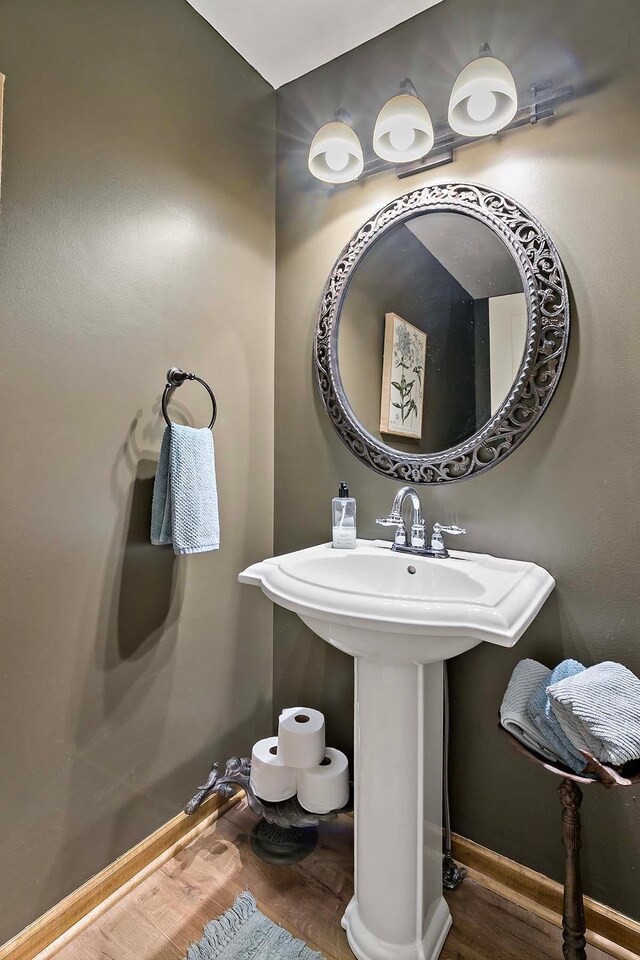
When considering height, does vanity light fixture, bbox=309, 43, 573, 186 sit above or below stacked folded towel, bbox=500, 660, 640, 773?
above

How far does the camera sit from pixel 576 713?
2.87 ft

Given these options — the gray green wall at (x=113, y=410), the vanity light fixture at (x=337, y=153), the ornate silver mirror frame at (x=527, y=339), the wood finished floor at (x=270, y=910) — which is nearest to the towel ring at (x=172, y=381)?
the gray green wall at (x=113, y=410)

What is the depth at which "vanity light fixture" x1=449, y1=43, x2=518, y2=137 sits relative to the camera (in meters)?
1.18

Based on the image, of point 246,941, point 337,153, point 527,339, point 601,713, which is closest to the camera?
point 601,713

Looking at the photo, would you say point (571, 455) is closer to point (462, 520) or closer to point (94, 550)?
point (462, 520)

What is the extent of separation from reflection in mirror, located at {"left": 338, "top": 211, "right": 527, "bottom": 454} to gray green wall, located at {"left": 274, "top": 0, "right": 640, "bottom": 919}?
0.13m

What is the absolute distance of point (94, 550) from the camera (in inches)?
47.6

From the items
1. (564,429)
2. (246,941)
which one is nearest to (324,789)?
(246,941)

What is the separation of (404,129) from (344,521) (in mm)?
1110

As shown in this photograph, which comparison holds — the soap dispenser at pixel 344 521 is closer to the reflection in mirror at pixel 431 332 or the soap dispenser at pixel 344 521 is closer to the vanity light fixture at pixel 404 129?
the reflection in mirror at pixel 431 332

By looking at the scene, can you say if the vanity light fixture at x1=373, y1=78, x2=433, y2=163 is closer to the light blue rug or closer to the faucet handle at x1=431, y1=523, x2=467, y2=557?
the faucet handle at x1=431, y1=523, x2=467, y2=557

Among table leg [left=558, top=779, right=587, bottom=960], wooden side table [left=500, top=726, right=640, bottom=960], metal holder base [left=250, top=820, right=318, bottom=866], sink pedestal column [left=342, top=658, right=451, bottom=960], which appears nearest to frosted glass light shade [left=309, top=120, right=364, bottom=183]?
sink pedestal column [left=342, top=658, right=451, bottom=960]

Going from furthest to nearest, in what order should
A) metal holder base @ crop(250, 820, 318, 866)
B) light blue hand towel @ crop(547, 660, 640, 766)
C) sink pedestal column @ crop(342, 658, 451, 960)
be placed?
metal holder base @ crop(250, 820, 318, 866) → sink pedestal column @ crop(342, 658, 451, 960) → light blue hand towel @ crop(547, 660, 640, 766)

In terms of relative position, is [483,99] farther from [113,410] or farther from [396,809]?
[396,809]
